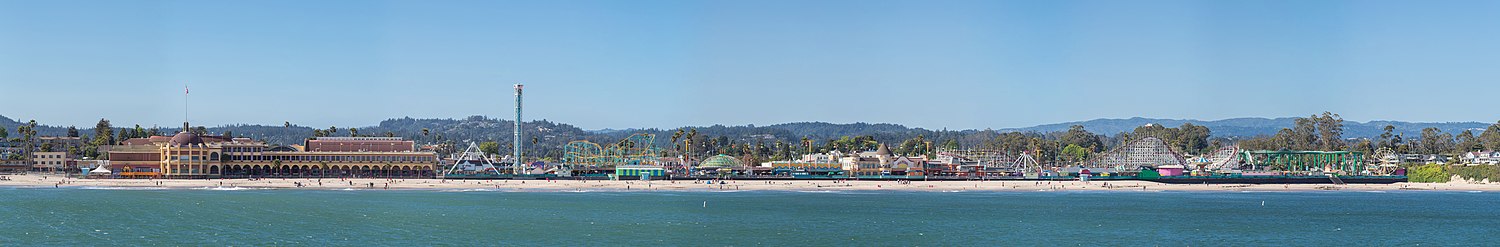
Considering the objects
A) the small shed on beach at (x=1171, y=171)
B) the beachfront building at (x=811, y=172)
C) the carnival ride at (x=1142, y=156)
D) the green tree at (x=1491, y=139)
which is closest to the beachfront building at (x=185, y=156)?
the beachfront building at (x=811, y=172)

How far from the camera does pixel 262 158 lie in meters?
137

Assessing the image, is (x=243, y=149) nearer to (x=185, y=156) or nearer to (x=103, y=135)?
(x=185, y=156)

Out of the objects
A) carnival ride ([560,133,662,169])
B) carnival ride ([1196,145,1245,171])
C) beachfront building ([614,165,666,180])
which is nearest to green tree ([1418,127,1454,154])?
carnival ride ([1196,145,1245,171])

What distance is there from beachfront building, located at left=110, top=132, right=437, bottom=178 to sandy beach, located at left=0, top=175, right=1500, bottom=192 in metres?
5.56

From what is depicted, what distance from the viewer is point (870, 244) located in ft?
186

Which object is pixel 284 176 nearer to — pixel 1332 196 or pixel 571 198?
pixel 571 198

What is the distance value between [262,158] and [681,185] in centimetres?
4746

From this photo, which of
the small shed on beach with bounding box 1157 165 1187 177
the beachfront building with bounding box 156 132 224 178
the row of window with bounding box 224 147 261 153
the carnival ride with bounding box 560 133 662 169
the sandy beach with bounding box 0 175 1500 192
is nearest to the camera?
the sandy beach with bounding box 0 175 1500 192

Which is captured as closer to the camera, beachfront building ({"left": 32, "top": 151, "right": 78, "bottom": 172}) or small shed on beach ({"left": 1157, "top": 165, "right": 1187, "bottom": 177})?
small shed on beach ({"left": 1157, "top": 165, "right": 1187, "bottom": 177})

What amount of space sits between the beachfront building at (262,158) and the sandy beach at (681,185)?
18.2 feet

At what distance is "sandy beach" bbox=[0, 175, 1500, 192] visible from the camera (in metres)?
114

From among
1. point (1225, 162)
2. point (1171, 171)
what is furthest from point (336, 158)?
point (1225, 162)

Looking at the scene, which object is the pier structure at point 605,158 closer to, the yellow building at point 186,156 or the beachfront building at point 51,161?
the yellow building at point 186,156

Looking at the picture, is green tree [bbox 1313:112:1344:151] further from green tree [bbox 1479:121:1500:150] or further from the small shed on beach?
the small shed on beach
